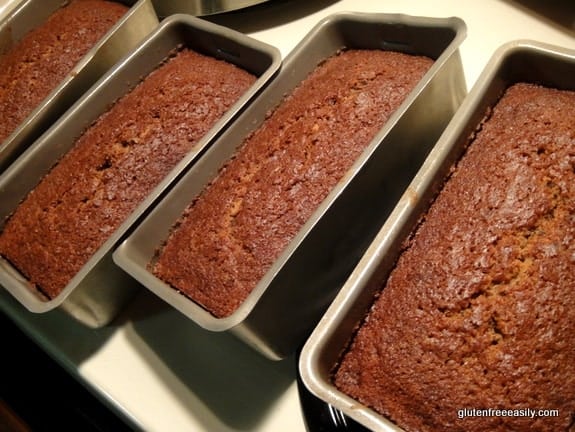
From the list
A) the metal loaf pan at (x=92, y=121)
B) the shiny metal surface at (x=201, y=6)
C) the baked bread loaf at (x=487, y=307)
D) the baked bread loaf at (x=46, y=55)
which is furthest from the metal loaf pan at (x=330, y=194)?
the baked bread loaf at (x=46, y=55)

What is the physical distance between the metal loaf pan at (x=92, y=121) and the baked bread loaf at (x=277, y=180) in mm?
78

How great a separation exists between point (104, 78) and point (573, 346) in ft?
3.64

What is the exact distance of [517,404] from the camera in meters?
0.76

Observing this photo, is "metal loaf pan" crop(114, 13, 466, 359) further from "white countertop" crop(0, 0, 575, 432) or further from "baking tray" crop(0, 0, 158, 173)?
"baking tray" crop(0, 0, 158, 173)

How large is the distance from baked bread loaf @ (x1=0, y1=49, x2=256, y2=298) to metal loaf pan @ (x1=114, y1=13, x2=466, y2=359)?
4.5 inches

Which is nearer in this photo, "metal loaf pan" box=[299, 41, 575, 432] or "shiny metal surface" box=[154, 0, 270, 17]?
"metal loaf pan" box=[299, 41, 575, 432]

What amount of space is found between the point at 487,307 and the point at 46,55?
49.8 inches

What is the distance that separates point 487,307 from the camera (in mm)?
817

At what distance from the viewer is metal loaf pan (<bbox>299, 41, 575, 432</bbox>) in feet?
2.58

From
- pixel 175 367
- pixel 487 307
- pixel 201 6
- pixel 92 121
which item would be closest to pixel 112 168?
pixel 92 121

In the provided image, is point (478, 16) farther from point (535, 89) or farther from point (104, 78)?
point (104, 78)

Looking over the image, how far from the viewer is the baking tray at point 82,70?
50.8 inches

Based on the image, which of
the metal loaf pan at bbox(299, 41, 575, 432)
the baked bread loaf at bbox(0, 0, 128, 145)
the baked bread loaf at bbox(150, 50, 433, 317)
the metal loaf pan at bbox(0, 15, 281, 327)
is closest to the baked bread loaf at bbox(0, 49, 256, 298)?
the metal loaf pan at bbox(0, 15, 281, 327)

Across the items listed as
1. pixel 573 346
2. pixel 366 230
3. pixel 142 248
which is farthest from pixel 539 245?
pixel 142 248
